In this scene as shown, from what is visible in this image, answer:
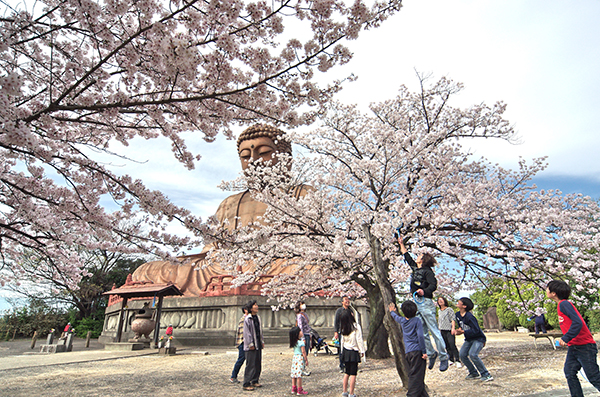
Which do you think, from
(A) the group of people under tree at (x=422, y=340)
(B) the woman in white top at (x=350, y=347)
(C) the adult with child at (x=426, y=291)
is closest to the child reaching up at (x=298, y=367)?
(A) the group of people under tree at (x=422, y=340)

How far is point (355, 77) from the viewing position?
4262 mm

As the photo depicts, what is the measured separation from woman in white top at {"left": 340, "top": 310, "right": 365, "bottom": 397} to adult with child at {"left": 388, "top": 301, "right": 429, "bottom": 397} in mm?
856

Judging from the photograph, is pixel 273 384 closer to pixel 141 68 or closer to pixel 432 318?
pixel 432 318

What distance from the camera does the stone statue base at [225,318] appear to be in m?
12.6

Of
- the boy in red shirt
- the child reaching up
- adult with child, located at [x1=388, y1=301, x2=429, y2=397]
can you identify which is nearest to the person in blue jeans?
the boy in red shirt

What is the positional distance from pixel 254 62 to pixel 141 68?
54.2 inches

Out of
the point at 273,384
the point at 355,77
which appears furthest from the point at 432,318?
the point at 355,77

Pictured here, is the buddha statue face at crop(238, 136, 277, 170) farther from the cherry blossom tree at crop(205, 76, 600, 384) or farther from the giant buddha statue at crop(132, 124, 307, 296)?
the cherry blossom tree at crop(205, 76, 600, 384)

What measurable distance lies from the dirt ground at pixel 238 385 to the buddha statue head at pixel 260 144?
12.5 m

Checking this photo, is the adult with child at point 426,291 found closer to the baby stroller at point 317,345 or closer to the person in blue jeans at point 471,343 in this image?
the person in blue jeans at point 471,343

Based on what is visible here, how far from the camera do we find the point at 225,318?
12750 millimetres

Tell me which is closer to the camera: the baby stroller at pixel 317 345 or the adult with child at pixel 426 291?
the adult with child at pixel 426 291

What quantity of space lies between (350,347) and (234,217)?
14.2 meters

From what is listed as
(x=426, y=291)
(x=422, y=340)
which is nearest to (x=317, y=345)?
(x=426, y=291)
